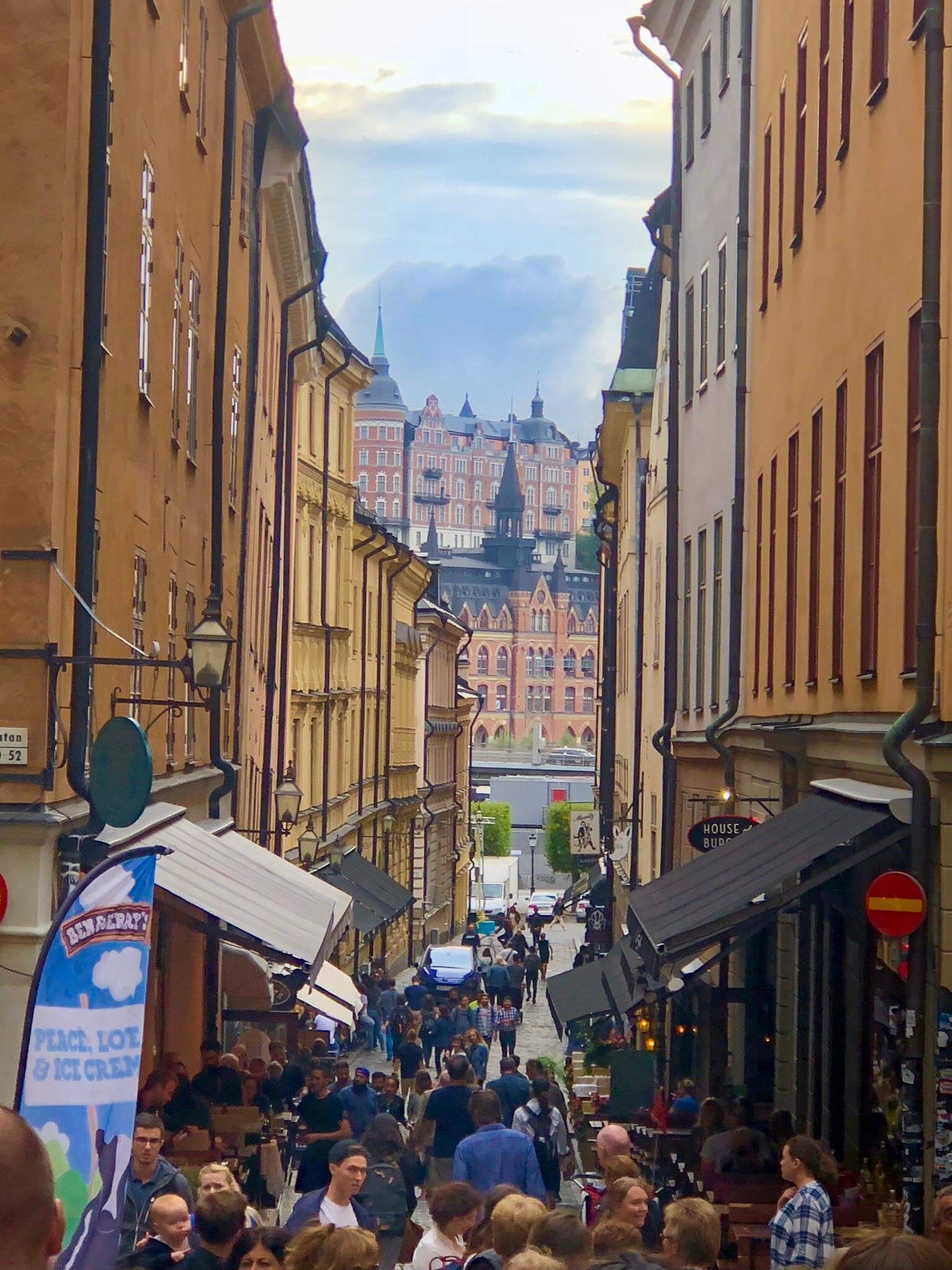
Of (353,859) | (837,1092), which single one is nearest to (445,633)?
(353,859)

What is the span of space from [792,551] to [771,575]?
1.26 meters

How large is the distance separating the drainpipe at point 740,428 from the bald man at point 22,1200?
730 inches

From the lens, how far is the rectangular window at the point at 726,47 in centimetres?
2328

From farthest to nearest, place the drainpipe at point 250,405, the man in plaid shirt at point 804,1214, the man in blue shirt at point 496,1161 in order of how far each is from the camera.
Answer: the drainpipe at point 250,405
the man in blue shirt at point 496,1161
the man in plaid shirt at point 804,1214

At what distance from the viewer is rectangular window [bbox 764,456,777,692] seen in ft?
61.6

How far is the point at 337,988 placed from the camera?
23109mm

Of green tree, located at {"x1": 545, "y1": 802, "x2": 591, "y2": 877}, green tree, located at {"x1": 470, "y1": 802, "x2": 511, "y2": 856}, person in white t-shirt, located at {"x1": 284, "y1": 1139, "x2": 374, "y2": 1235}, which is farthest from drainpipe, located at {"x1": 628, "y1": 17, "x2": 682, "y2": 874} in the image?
green tree, located at {"x1": 470, "y1": 802, "x2": 511, "y2": 856}

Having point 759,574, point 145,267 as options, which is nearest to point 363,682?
point 759,574

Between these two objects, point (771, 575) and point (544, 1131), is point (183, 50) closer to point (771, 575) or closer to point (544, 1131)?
point (771, 575)

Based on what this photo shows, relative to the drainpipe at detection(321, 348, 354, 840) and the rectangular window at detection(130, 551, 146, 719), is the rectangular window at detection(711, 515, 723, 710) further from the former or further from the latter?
the drainpipe at detection(321, 348, 354, 840)

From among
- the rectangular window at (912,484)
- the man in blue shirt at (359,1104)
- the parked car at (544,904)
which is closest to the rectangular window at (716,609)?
the man in blue shirt at (359,1104)

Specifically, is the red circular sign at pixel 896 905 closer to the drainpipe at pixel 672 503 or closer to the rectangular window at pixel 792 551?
the rectangular window at pixel 792 551

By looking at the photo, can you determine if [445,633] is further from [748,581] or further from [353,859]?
[748,581]

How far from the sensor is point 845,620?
14523mm
